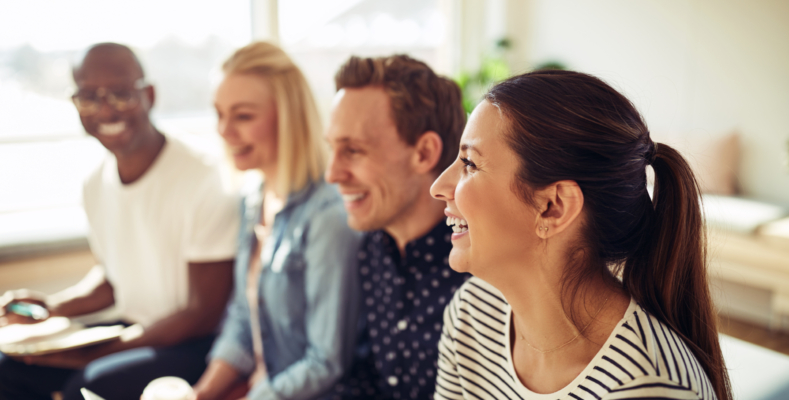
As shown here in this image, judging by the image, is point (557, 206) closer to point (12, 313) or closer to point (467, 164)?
point (467, 164)

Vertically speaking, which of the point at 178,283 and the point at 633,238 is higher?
the point at 633,238

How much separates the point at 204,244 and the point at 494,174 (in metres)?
1.11

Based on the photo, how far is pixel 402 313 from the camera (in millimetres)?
1359

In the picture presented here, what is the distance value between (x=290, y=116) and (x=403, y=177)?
49cm

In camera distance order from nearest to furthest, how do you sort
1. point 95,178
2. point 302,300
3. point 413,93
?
1. point 413,93
2. point 302,300
3. point 95,178

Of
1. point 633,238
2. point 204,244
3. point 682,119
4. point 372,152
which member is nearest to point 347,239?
point 372,152

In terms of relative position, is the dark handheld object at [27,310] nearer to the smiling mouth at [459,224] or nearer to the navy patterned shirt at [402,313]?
the navy patterned shirt at [402,313]

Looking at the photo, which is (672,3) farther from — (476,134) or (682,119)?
(476,134)

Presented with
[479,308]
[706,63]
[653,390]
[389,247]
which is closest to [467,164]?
[479,308]

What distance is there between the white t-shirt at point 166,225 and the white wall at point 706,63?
2.40m

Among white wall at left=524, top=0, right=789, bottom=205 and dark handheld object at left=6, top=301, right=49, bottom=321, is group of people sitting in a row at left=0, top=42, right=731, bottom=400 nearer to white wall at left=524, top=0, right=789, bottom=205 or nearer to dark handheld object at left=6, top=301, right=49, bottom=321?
dark handheld object at left=6, top=301, right=49, bottom=321

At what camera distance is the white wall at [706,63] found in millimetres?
3717

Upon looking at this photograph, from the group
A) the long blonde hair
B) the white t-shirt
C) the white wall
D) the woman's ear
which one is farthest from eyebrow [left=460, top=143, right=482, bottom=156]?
the white wall

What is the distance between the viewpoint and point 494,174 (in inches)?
33.9
